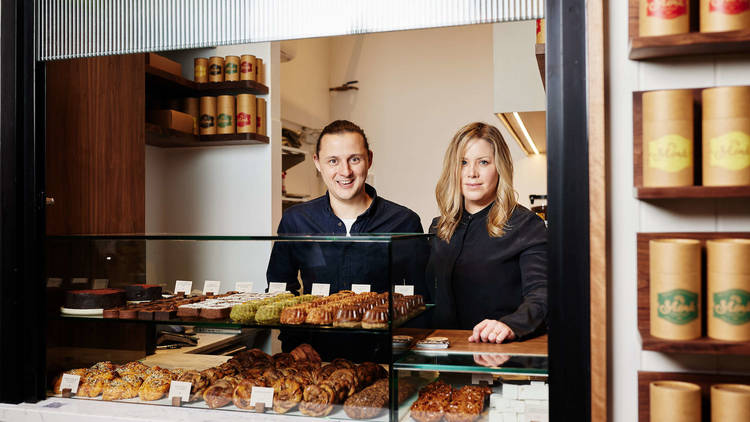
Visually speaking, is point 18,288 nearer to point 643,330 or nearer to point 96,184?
point 96,184

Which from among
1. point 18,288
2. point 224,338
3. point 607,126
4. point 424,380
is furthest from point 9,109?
point 607,126

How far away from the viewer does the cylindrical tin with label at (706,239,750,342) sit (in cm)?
113

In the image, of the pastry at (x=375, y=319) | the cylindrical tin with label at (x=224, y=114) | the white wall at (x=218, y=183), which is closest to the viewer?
the pastry at (x=375, y=319)

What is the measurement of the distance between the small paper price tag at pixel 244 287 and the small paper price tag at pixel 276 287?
69 mm

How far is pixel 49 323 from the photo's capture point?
1842mm

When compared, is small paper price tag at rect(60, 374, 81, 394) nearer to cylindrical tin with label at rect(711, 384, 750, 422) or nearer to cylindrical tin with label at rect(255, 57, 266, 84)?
cylindrical tin with label at rect(711, 384, 750, 422)

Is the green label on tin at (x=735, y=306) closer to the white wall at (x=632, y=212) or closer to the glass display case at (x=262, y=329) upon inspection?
the white wall at (x=632, y=212)

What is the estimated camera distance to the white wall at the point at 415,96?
19.5 ft

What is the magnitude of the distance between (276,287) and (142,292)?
44 centimetres

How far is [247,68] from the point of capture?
3.71 metres

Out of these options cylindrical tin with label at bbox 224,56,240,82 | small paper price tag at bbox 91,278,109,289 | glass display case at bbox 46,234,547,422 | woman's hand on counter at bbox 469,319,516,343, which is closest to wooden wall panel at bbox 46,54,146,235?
small paper price tag at bbox 91,278,109,289

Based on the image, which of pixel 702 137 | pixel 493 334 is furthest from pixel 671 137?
pixel 493 334

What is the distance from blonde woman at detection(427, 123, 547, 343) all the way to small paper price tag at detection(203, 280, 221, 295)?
2.43 ft

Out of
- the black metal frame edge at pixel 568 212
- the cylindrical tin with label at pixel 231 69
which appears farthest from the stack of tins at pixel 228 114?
the black metal frame edge at pixel 568 212
